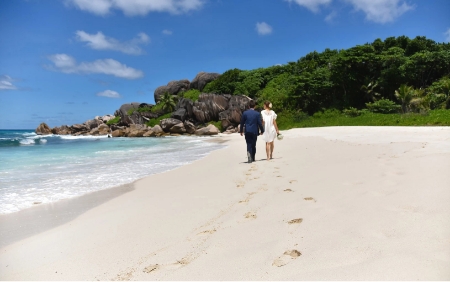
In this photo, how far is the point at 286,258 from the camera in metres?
2.07

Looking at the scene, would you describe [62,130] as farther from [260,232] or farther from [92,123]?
[260,232]

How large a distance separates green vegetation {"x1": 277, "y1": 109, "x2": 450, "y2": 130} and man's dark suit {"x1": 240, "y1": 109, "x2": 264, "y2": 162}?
11.7 m

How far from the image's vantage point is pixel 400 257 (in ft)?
5.98

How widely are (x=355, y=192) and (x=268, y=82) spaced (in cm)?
3395

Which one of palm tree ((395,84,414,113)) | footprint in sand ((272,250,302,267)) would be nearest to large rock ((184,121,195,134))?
palm tree ((395,84,414,113))

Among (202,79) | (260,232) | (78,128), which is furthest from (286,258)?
(78,128)

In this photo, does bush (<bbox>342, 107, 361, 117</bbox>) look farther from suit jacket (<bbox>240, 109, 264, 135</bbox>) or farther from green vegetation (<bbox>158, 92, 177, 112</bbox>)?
green vegetation (<bbox>158, 92, 177, 112</bbox>)

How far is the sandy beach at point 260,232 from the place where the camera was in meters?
1.92

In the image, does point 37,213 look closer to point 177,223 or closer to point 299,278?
point 177,223

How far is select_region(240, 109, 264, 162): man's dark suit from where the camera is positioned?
7.84m

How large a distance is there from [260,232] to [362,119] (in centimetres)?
A: 2042

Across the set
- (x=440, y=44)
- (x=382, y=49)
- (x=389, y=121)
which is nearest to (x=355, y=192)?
(x=389, y=121)

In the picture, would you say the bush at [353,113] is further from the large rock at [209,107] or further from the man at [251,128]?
the man at [251,128]

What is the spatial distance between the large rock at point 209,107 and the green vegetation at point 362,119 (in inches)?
336
